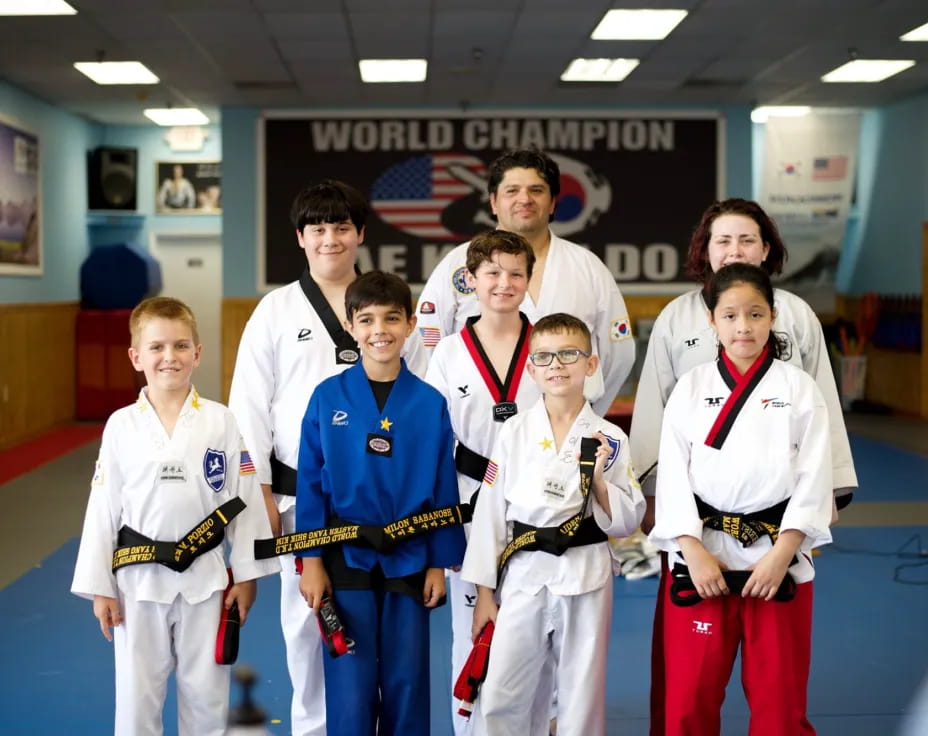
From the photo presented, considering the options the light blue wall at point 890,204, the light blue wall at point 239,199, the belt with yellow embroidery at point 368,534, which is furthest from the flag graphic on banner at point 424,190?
the belt with yellow embroidery at point 368,534

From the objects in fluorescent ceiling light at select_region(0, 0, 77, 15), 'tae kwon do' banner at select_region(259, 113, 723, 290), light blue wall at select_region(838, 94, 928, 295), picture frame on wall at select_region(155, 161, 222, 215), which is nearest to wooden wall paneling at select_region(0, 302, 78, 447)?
'tae kwon do' banner at select_region(259, 113, 723, 290)

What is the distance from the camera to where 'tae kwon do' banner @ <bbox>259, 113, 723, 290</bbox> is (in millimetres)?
10352

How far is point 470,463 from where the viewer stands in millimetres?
2670

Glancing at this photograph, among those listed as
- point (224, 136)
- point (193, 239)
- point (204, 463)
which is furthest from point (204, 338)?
point (204, 463)

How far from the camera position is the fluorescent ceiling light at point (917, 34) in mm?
7812

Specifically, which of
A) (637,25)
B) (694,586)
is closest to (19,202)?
(637,25)

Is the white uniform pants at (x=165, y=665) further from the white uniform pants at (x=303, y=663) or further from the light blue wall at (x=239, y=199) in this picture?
the light blue wall at (x=239, y=199)

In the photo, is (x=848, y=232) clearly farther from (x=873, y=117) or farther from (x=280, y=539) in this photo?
(x=280, y=539)

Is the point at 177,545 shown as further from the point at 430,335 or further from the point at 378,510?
the point at 430,335

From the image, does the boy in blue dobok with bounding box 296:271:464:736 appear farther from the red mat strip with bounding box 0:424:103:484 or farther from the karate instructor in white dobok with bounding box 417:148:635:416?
the red mat strip with bounding box 0:424:103:484

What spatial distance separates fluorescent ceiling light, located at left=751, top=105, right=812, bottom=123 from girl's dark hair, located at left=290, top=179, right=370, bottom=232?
30.0ft

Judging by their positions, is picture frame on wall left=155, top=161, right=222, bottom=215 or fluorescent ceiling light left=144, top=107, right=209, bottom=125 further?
picture frame on wall left=155, top=161, right=222, bottom=215

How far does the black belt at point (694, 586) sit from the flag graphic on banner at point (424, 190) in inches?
325

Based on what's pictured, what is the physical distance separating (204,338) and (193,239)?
141 cm
